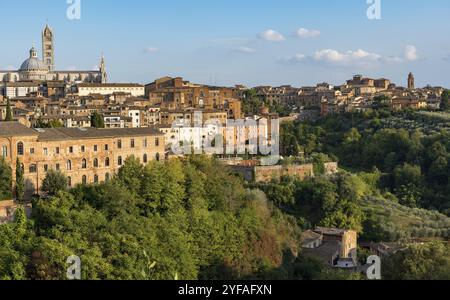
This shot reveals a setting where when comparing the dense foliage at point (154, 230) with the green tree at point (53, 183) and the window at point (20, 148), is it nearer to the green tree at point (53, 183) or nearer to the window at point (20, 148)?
the green tree at point (53, 183)

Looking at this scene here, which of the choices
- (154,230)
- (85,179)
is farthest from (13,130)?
(154,230)

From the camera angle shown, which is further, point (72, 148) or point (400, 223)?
point (400, 223)

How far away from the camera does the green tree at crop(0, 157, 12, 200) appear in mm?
16531

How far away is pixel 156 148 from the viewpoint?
2122 cm

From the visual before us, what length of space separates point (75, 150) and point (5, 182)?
9.48 feet

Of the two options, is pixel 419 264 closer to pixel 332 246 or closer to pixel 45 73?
pixel 332 246

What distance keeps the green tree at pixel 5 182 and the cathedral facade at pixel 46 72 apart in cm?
3307

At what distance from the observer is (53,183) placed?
1745cm

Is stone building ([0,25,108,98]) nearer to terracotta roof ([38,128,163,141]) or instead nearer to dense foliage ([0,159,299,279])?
terracotta roof ([38,128,163,141])

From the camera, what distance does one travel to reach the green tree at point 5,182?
16531mm

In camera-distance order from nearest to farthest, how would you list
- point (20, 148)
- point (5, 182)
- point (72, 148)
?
point (5, 182) < point (20, 148) < point (72, 148)

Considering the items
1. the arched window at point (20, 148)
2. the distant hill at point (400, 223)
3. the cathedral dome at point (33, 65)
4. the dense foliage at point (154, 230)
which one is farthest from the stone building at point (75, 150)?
the cathedral dome at point (33, 65)
